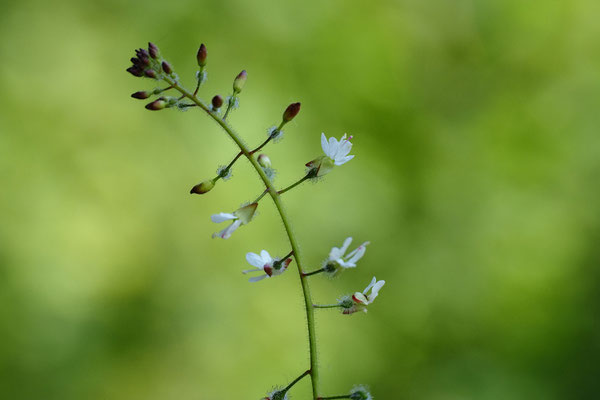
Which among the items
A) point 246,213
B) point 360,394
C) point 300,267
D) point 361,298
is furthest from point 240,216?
point 360,394

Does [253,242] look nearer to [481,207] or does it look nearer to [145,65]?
[481,207]

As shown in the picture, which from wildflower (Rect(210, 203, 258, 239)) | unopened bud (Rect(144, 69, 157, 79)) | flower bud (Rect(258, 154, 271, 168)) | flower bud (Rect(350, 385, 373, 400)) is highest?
unopened bud (Rect(144, 69, 157, 79))

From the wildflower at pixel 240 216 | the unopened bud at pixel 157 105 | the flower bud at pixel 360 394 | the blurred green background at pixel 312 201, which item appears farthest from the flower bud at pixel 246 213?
the blurred green background at pixel 312 201

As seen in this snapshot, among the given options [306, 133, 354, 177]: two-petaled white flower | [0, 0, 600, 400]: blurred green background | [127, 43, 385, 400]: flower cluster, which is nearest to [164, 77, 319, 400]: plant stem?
[127, 43, 385, 400]: flower cluster

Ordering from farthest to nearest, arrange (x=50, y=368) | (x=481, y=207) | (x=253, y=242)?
(x=481, y=207) → (x=253, y=242) → (x=50, y=368)

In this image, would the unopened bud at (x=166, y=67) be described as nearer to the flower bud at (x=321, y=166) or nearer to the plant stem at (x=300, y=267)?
the plant stem at (x=300, y=267)

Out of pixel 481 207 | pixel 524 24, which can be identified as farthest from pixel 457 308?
pixel 524 24

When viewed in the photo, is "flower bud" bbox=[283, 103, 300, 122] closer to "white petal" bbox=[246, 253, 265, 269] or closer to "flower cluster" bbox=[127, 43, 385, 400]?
"flower cluster" bbox=[127, 43, 385, 400]
